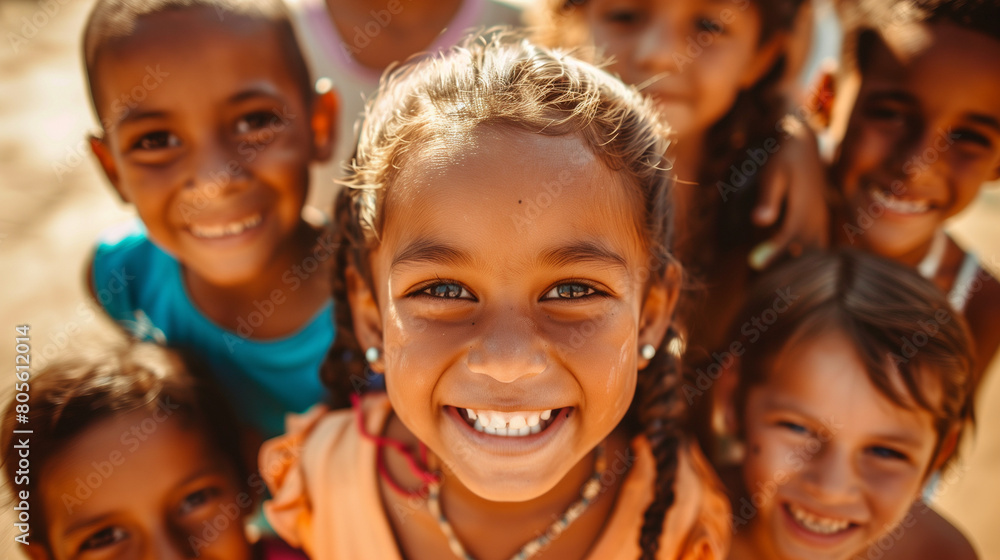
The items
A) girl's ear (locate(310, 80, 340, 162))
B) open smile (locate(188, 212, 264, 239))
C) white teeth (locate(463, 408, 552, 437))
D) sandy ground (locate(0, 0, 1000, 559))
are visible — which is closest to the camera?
white teeth (locate(463, 408, 552, 437))

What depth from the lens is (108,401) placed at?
5.95ft

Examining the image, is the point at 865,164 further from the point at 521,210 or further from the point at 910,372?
the point at 521,210

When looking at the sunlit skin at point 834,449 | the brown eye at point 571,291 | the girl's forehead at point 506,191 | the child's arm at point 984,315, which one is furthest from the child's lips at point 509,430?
the child's arm at point 984,315

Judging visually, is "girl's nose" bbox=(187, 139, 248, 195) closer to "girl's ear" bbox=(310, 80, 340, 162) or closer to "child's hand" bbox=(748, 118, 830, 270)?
"girl's ear" bbox=(310, 80, 340, 162)

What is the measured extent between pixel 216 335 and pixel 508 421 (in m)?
1.23

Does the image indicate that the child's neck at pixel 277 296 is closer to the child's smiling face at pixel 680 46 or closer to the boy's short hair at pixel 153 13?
the boy's short hair at pixel 153 13

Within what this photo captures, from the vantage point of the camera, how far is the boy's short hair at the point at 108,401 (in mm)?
1769

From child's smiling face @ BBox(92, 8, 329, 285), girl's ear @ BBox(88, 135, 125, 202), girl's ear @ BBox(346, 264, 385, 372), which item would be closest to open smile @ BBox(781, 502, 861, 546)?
girl's ear @ BBox(346, 264, 385, 372)

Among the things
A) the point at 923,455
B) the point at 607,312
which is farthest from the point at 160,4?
the point at 923,455

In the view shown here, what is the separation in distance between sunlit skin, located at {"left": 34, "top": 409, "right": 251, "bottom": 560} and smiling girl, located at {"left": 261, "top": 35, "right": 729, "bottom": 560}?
9.9 inches

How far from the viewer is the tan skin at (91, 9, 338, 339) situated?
5.69 feet

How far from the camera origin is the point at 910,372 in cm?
170

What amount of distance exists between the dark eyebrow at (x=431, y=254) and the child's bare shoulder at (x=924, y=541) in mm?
1566

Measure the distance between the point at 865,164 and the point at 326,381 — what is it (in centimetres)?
173
